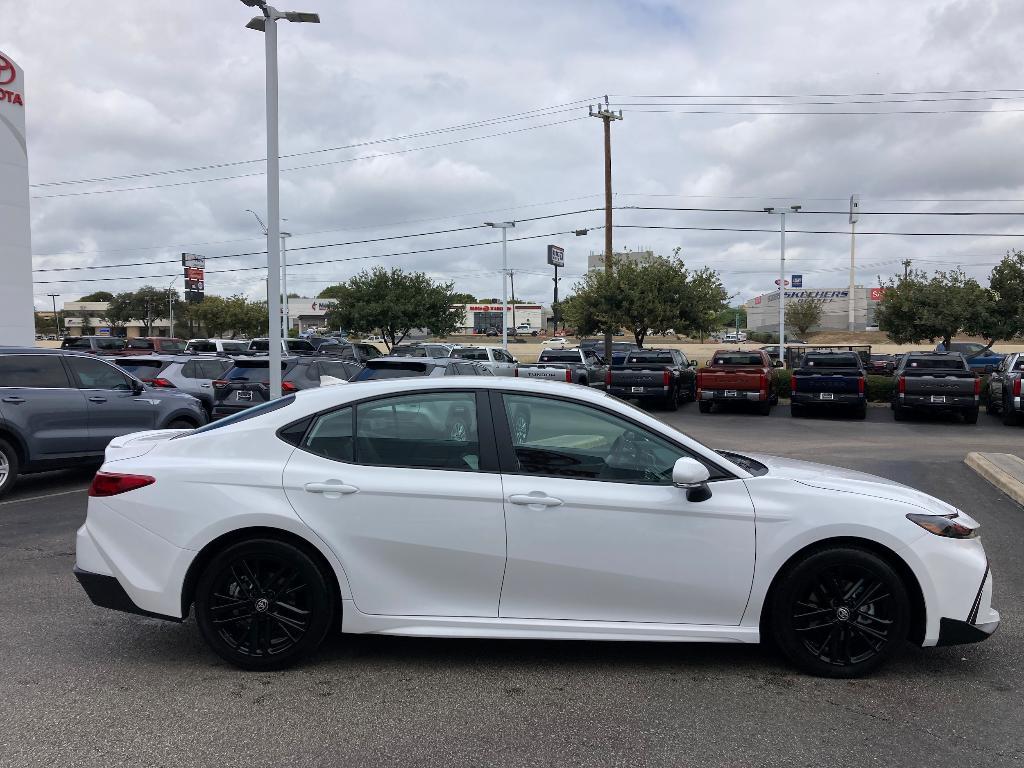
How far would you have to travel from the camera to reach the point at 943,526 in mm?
4246

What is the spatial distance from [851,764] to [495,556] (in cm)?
184

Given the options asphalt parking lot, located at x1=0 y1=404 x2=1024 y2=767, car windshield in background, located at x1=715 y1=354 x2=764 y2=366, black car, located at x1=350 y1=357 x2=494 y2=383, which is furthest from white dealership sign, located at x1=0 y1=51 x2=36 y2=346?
asphalt parking lot, located at x1=0 y1=404 x2=1024 y2=767

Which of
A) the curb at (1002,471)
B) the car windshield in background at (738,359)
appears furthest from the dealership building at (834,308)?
the curb at (1002,471)

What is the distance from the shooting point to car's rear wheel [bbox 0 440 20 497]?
9391 mm

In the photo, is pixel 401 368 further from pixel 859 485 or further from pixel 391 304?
pixel 391 304

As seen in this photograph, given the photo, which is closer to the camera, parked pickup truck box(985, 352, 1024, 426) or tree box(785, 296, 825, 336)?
parked pickup truck box(985, 352, 1024, 426)

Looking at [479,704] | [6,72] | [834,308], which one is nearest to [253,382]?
[479,704]

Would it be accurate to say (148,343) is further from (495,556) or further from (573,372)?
(495,556)

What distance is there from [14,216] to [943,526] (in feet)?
94.1

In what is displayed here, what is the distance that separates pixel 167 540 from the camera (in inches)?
168

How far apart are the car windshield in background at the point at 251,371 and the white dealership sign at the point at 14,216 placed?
51.6 ft

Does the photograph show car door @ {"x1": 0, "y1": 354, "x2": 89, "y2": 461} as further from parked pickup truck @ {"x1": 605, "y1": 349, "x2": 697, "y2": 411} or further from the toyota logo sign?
the toyota logo sign

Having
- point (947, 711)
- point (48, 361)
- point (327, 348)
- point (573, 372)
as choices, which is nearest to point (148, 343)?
point (327, 348)

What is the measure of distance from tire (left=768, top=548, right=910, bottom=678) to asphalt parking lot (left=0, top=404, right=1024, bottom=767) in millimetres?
142
